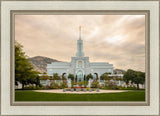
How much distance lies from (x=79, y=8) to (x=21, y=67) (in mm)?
3321

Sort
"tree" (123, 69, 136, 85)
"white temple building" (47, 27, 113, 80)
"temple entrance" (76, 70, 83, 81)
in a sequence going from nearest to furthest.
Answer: "tree" (123, 69, 136, 85) → "white temple building" (47, 27, 113, 80) → "temple entrance" (76, 70, 83, 81)

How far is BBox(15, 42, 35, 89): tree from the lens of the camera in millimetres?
6321

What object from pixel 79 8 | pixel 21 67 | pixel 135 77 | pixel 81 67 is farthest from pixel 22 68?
pixel 81 67

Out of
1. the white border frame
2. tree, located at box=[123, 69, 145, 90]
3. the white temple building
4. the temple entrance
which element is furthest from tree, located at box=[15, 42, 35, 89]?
the temple entrance

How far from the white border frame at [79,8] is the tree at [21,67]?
142cm

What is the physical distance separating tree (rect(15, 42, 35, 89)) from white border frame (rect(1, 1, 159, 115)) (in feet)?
4.65

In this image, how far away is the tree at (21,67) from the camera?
249 inches

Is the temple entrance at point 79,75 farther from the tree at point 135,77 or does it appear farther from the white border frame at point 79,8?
the white border frame at point 79,8

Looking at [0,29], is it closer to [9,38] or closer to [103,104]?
[9,38]

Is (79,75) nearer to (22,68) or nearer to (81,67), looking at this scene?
(81,67)

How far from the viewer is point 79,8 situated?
16.0 ft

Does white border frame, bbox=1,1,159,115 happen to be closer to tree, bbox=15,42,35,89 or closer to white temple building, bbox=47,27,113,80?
tree, bbox=15,42,35,89

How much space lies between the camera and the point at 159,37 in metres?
4.82

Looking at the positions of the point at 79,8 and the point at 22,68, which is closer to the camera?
the point at 79,8
